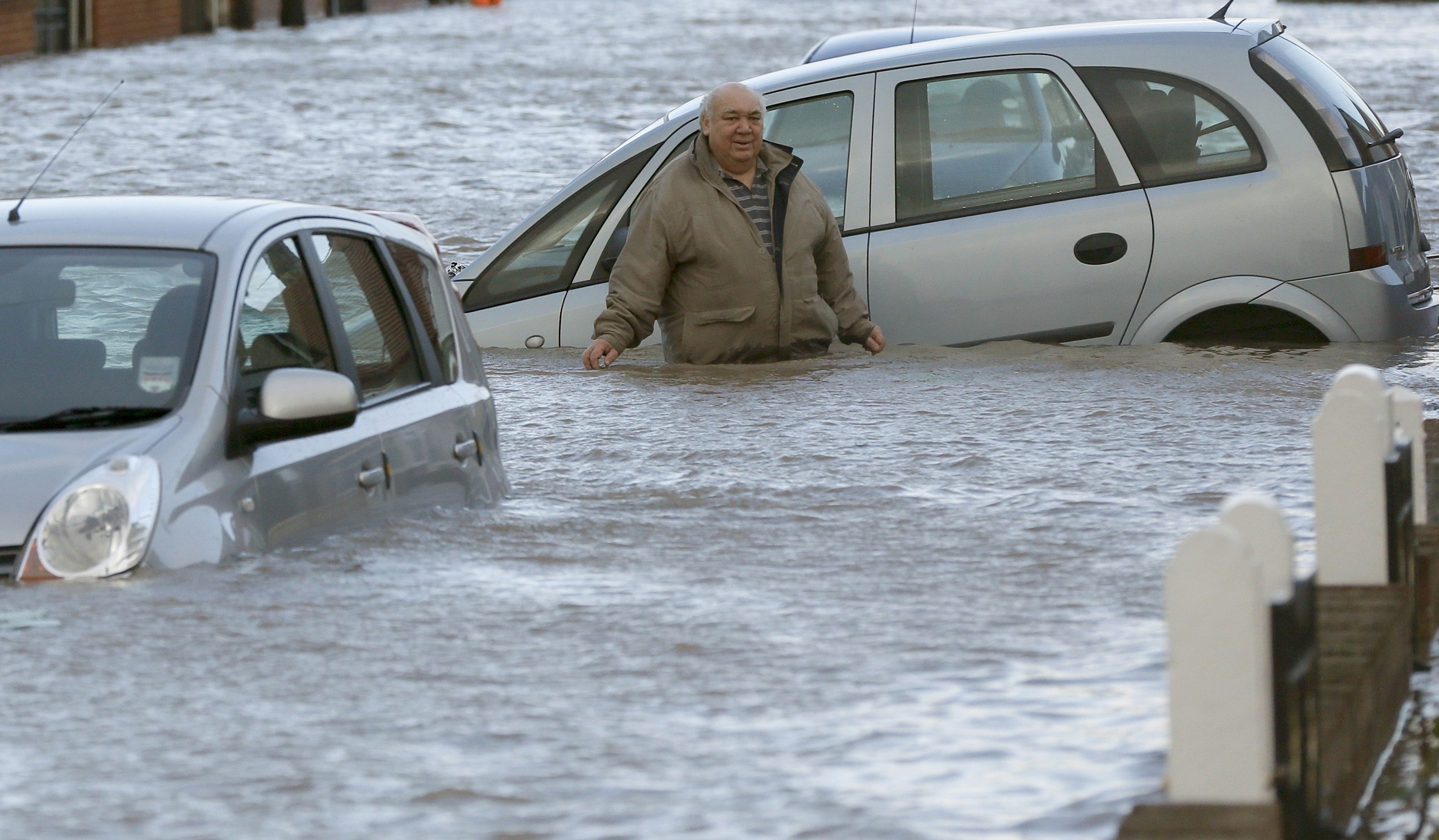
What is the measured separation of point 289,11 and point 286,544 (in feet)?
160

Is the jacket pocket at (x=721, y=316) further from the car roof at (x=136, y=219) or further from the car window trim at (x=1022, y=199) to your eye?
the car roof at (x=136, y=219)

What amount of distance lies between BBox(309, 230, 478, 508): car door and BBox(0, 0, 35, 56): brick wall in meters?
33.9

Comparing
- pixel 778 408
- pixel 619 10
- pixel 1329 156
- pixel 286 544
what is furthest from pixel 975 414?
pixel 619 10

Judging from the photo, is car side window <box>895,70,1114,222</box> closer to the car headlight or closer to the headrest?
the headrest

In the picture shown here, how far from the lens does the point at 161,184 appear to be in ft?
66.2

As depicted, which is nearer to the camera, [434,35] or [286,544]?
[286,544]

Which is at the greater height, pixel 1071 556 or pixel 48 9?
pixel 48 9

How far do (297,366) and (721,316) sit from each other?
346cm

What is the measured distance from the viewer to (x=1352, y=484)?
499 cm

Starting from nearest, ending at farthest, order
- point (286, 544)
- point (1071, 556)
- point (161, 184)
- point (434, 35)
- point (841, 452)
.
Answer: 1. point (286, 544)
2. point (1071, 556)
3. point (841, 452)
4. point (161, 184)
5. point (434, 35)

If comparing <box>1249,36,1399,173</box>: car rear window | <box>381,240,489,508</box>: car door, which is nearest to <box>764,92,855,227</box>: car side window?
<box>1249,36,1399,173</box>: car rear window

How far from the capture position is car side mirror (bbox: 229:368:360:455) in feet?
17.7

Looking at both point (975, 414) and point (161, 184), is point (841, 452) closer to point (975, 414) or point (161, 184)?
point (975, 414)

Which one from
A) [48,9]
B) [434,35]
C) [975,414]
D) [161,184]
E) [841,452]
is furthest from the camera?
[434,35]
